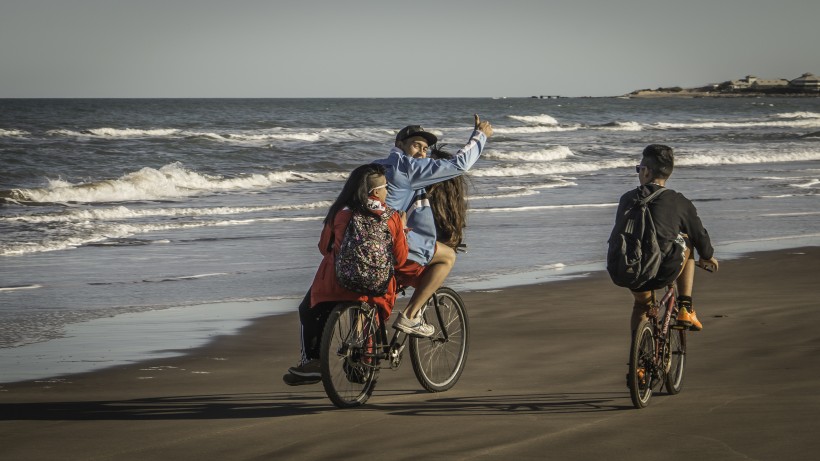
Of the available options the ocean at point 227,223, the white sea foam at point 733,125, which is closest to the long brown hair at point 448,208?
the ocean at point 227,223

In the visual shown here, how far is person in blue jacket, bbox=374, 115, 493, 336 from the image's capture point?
227 inches

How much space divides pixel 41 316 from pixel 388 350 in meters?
4.46

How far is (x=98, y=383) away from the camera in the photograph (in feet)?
21.5

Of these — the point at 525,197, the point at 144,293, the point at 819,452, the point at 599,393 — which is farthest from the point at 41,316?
the point at 525,197

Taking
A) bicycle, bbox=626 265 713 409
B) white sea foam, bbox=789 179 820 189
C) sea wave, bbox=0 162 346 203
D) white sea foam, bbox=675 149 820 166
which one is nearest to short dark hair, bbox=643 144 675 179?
bicycle, bbox=626 265 713 409

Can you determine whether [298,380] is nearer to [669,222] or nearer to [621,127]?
[669,222]

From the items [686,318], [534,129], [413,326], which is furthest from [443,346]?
[534,129]

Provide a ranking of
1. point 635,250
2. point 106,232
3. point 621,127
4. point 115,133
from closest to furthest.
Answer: point 635,250
point 106,232
point 115,133
point 621,127

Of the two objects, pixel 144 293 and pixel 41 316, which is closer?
pixel 41 316

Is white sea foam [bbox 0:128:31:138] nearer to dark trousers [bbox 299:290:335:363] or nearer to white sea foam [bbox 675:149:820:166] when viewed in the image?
white sea foam [bbox 675:149:820:166]

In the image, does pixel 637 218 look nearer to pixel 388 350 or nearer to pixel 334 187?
pixel 388 350

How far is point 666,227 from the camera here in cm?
541

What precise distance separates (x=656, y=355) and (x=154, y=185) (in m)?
20.7

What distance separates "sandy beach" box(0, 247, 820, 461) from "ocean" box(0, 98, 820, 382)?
774 millimetres
